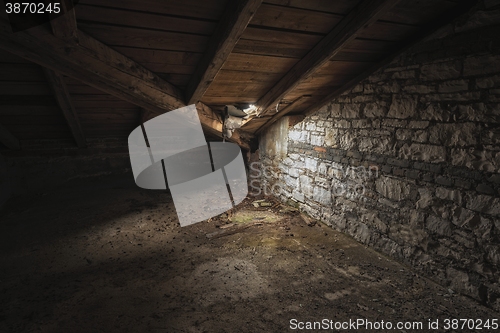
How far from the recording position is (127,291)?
243 centimetres

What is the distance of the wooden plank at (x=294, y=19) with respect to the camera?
6.82 feet

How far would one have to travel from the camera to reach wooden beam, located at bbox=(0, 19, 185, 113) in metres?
1.95

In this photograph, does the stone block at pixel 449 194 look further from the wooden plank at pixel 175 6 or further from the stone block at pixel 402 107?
the wooden plank at pixel 175 6

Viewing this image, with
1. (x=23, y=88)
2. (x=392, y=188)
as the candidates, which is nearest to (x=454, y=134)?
(x=392, y=188)

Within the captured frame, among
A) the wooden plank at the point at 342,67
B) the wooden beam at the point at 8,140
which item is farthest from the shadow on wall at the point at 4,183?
the wooden plank at the point at 342,67

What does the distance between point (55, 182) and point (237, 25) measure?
552 centimetres

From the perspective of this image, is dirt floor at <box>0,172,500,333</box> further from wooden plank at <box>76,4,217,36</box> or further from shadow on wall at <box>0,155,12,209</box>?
wooden plank at <box>76,4,217,36</box>

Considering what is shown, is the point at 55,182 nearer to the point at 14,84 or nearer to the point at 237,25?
the point at 14,84

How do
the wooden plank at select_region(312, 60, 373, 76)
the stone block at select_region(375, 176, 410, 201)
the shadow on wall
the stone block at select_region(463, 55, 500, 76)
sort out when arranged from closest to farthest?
1. the stone block at select_region(463, 55, 500, 76)
2. the stone block at select_region(375, 176, 410, 201)
3. the wooden plank at select_region(312, 60, 373, 76)
4. the shadow on wall

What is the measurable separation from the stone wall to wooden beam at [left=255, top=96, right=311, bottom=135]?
355 millimetres

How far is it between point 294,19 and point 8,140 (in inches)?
205

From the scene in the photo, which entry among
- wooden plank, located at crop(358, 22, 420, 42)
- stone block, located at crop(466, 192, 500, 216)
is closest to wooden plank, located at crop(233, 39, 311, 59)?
wooden plank, located at crop(358, 22, 420, 42)

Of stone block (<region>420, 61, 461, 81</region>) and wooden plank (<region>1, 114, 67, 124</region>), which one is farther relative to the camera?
wooden plank (<region>1, 114, 67, 124</region>)

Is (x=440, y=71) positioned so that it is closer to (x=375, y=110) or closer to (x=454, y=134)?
(x=454, y=134)
